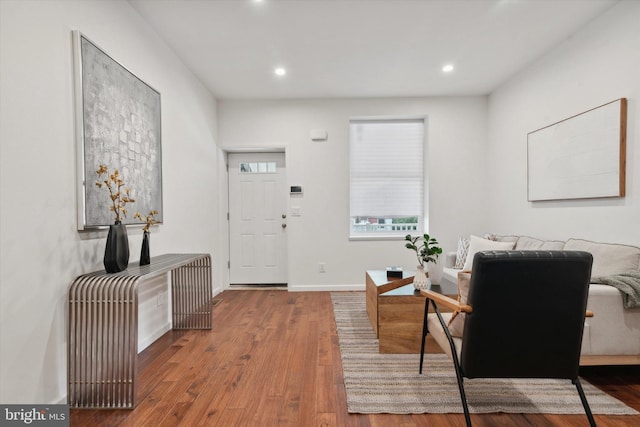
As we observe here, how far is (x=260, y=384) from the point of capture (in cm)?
202

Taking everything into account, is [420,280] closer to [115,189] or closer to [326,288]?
[326,288]

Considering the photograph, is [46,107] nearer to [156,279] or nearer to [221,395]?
[156,279]

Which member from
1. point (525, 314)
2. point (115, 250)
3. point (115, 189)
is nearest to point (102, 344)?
point (115, 250)

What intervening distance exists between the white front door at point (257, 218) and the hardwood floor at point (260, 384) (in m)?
1.55

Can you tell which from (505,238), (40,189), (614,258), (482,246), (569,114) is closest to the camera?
(40,189)

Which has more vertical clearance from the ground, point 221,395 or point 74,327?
point 74,327

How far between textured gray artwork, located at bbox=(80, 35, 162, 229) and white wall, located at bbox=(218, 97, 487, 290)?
6.12ft

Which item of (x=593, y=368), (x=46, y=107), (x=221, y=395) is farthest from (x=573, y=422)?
(x=46, y=107)

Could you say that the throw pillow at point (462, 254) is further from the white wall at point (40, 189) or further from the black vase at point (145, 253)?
the white wall at point (40, 189)

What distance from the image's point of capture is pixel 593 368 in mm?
2188

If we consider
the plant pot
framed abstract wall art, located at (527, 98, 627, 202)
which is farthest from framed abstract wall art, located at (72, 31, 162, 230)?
framed abstract wall art, located at (527, 98, 627, 202)

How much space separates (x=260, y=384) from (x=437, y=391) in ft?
3.72

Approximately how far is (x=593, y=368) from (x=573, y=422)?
0.83 metres
